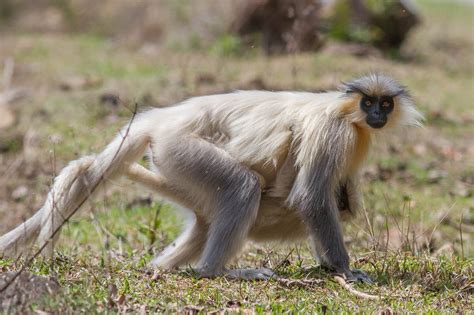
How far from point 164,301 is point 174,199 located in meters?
1.22

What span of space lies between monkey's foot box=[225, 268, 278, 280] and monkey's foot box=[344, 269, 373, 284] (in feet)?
1.52

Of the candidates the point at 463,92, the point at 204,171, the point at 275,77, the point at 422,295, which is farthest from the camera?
the point at 463,92

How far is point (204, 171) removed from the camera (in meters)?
5.32

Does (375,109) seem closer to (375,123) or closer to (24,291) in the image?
(375,123)

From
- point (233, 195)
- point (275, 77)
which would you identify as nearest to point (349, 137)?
Result: point (233, 195)

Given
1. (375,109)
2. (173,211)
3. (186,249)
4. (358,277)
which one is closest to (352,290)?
(358,277)

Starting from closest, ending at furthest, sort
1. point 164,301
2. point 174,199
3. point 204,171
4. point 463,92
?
point 164,301 → point 204,171 → point 174,199 → point 463,92

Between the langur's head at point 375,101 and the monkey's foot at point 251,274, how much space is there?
1.15 metres

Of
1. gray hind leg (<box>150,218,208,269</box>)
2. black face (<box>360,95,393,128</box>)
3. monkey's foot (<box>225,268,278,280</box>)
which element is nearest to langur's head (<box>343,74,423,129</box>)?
black face (<box>360,95,393,128</box>)

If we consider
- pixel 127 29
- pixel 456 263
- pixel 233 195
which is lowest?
pixel 127 29

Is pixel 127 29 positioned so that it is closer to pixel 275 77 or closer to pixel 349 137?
pixel 275 77

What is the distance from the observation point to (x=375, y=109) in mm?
5434

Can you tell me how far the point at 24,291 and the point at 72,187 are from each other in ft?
4.50

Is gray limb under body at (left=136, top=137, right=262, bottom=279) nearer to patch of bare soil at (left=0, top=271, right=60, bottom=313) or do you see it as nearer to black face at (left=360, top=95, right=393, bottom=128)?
black face at (left=360, top=95, right=393, bottom=128)
